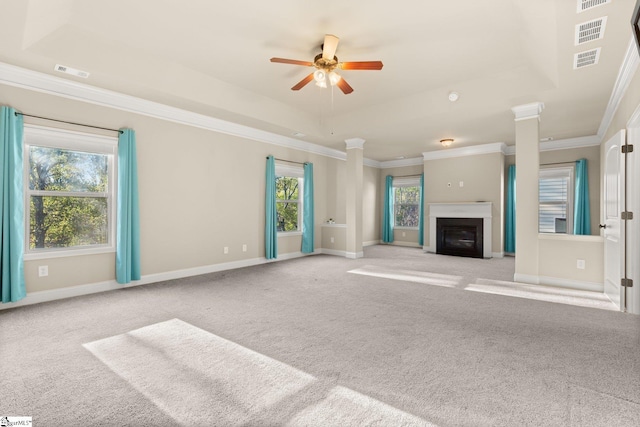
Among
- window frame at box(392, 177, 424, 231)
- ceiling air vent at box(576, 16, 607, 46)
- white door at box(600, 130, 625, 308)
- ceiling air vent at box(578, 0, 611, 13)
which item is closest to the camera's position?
ceiling air vent at box(578, 0, 611, 13)

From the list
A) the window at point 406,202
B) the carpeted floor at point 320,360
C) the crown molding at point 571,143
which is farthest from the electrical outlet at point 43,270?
the crown molding at point 571,143

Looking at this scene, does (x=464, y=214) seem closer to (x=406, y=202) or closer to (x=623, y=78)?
(x=406, y=202)

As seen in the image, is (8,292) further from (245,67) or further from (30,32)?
(245,67)

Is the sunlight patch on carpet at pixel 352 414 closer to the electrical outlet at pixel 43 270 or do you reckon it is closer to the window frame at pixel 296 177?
the electrical outlet at pixel 43 270

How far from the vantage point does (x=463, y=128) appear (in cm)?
574

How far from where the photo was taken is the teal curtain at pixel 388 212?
9289 millimetres

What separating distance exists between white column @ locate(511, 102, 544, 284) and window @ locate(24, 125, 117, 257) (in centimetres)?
578

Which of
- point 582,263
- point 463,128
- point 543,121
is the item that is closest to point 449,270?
point 582,263

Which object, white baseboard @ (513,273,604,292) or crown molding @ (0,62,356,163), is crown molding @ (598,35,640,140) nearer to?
white baseboard @ (513,273,604,292)

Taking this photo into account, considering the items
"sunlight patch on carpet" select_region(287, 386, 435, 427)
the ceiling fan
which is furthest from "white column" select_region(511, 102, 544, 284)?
"sunlight patch on carpet" select_region(287, 386, 435, 427)

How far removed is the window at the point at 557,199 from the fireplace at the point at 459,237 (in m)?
1.51

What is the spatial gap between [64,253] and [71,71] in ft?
6.96

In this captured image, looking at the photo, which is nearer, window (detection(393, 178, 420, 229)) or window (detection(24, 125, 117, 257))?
window (detection(24, 125, 117, 257))

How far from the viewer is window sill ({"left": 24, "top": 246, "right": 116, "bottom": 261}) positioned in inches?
136
